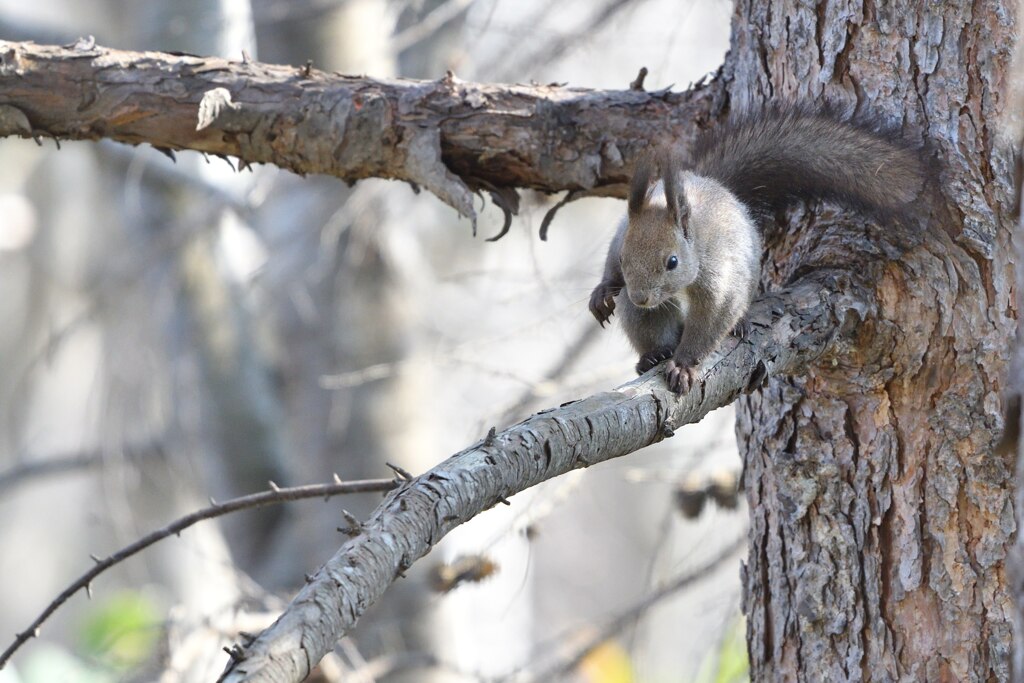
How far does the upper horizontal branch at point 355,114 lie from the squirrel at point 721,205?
0.10 m

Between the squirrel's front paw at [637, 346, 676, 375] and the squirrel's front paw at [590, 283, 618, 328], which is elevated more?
the squirrel's front paw at [590, 283, 618, 328]

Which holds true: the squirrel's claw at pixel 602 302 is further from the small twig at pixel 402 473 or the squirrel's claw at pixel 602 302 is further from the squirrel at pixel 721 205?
the small twig at pixel 402 473

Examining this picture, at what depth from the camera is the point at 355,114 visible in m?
1.96

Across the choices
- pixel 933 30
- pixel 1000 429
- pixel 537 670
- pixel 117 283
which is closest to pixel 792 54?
pixel 933 30

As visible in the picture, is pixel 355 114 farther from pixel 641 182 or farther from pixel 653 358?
pixel 653 358

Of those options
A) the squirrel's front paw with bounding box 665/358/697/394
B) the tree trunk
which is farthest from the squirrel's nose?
the squirrel's front paw with bounding box 665/358/697/394

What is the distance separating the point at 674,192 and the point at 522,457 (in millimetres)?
752

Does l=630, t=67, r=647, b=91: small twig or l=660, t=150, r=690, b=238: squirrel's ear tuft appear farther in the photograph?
l=630, t=67, r=647, b=91: small twig

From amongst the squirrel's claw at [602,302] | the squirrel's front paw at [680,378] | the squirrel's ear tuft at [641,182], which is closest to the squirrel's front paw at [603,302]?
the squirrel's claw at [602,302]

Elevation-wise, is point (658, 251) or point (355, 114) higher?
point (355, 114)

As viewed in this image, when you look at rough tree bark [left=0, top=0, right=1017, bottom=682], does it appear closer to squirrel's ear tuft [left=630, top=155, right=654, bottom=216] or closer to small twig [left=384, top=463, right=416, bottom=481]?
squirrel's ear tuft [left=630, top=155, right=654, bottom=216]

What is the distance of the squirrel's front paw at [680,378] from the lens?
1.47m

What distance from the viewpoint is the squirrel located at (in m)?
1.69

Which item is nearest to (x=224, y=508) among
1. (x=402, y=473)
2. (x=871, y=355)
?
(x=402, y=473)
